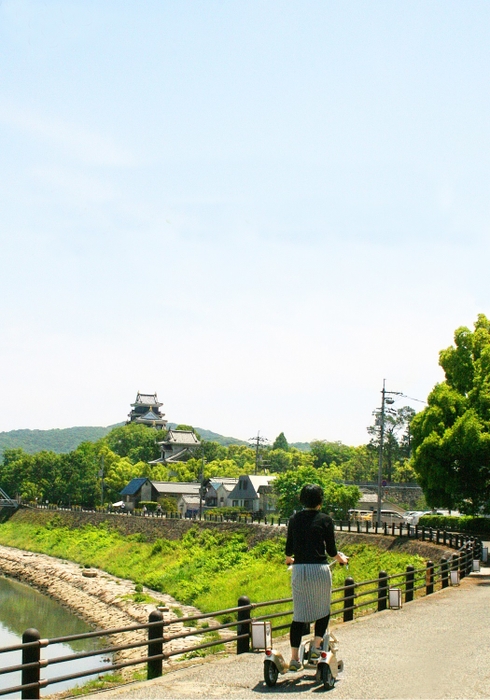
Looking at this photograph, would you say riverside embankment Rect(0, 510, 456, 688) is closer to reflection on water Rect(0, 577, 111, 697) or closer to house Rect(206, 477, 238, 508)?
reflection on water Rect(0, 577, 111, 697)

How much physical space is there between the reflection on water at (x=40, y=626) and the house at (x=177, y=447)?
75.7m

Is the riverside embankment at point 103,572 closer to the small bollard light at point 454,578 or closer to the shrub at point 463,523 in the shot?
the shrub at point 463,523

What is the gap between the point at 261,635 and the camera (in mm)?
10555

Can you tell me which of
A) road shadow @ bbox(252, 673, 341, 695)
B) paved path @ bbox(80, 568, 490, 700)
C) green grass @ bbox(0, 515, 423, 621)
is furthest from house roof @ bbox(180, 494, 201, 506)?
road shadow @ bbox(252, 673, 341, 695)

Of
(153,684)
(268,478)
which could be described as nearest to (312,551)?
(153,684)

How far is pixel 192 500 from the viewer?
97000 millimetres

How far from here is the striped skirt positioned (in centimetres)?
836

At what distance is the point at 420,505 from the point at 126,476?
143 feet

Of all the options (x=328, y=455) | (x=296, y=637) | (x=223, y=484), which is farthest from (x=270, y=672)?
(x=328, y=455)

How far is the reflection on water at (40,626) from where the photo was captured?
27627 millimetres

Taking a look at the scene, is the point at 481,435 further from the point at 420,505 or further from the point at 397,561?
the point at 420,505

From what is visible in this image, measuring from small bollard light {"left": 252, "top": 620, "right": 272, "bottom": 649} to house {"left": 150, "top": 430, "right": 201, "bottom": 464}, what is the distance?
120450 millimetres

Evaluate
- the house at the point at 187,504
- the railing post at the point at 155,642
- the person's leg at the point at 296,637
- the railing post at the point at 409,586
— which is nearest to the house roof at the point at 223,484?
the house at the point at 187,504

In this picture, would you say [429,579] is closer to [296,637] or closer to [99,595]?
[296,637]
